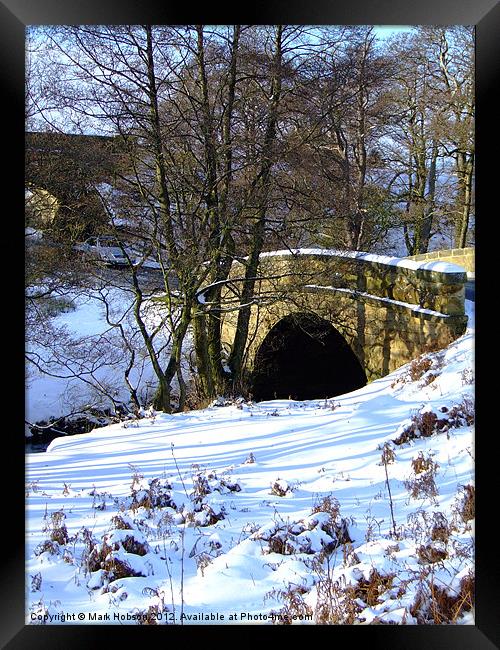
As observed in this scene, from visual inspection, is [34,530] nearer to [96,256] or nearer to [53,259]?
[53,259]

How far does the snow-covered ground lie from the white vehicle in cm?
259

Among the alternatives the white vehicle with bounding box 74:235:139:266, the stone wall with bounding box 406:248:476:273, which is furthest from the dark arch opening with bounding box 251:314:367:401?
the white vehicle with bounding box 74:235:139:266

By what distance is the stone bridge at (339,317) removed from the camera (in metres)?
6.80

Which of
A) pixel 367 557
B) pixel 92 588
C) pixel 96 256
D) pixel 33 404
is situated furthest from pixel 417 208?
pixel 92 588

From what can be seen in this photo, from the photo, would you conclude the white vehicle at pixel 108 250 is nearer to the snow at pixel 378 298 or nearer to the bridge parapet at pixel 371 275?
the bridge parapet at pixel 371 275

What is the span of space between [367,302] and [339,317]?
45cm

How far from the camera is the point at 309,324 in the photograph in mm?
7996

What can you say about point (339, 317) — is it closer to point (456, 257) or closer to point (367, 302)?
point (367, 302)

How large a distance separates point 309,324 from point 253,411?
8.77 ft

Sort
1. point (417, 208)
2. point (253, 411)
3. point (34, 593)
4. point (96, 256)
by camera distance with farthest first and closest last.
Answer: point (417, 208)
point (96, 256)
point (253, 411)
point (34, 593)

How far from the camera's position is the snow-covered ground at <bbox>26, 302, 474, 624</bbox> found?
2188 millimetres

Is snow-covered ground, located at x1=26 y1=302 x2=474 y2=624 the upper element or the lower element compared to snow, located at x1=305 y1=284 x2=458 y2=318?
lower

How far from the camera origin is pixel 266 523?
2.86m

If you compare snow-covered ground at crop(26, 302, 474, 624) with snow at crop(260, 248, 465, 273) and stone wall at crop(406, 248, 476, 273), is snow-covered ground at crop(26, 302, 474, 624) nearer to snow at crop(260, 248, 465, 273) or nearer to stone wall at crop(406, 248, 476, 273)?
stone wall at crop(406, 248, 476, 273)
